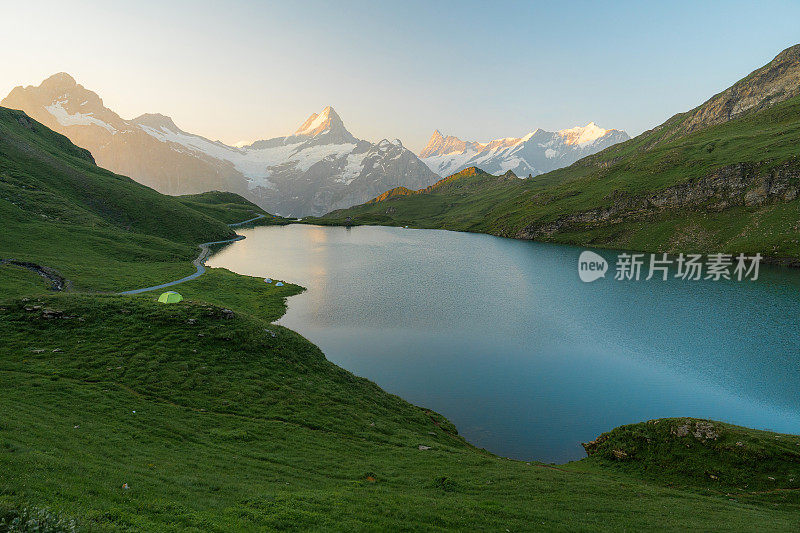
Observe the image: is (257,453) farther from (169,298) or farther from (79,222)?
(79,222)

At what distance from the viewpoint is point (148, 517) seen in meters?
14.5

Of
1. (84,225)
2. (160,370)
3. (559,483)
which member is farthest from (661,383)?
(84,225)

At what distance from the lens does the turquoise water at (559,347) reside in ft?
142

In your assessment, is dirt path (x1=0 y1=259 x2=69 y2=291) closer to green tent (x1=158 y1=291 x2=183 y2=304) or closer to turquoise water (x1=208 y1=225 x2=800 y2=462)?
green tent (x1=158 y1=291 x2=183 y2=304)

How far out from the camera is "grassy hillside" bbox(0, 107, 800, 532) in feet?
55.2

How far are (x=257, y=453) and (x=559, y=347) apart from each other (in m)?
52.7

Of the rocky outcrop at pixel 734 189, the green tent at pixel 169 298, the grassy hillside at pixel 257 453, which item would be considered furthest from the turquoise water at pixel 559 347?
the rocky outcrop at pixel 734 189

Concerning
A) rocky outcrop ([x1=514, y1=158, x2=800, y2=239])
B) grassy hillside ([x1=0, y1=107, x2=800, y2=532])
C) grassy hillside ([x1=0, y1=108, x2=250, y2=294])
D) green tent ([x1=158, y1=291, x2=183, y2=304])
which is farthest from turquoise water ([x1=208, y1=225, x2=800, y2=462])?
rocky outcrop ([x1=514, y1=158, x2=800, y2=239])

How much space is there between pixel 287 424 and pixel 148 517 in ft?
59.5
